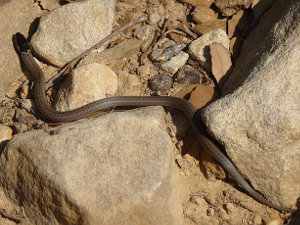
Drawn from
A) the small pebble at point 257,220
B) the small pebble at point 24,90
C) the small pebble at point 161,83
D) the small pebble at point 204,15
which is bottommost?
the small pebble at point 257,220

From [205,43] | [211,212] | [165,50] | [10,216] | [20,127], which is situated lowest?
[10,216]

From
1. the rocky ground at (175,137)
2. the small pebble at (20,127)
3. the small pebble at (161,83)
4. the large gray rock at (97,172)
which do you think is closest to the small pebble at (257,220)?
the rocky ground at (175,137)

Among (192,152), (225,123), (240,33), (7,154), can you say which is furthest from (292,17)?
(7,154)

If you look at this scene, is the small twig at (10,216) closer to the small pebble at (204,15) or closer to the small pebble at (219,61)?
the small pebble at (219,61)

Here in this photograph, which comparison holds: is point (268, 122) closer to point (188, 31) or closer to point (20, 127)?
point (188, 31)

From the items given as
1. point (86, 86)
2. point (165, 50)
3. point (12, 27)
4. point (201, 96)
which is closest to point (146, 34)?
point (165, 50)

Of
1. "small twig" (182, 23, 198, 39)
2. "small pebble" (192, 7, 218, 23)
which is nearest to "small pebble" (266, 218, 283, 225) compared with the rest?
"small twig" (182, 23, 198, 39)
